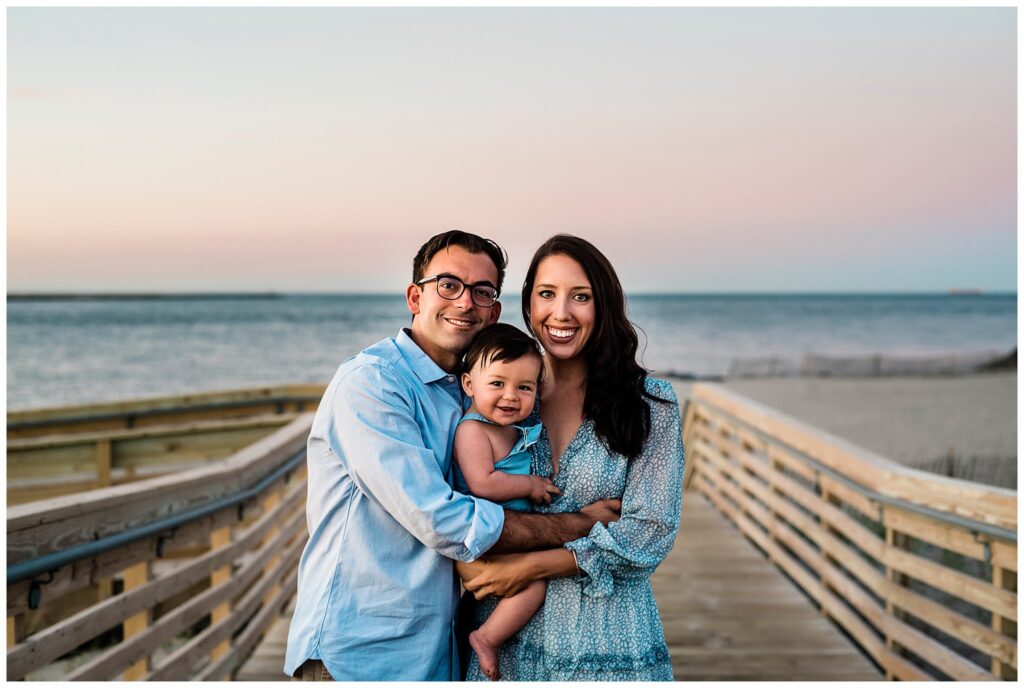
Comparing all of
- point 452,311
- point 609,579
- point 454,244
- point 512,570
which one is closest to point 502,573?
point 512,570

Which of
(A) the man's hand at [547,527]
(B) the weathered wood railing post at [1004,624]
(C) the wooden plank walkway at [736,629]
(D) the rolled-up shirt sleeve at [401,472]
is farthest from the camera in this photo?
(C) the wooden plank walkway at [736,629]

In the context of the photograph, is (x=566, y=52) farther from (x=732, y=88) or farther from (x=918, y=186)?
(x=918, y=186)

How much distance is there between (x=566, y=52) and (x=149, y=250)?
36.2 meters

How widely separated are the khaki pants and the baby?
372 mm

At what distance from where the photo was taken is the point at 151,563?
2951 millimetres

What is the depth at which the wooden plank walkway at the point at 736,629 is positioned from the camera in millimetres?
3965

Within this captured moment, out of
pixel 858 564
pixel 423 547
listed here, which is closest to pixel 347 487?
pixel 423 547

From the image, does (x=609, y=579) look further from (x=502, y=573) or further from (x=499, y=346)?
(x=499, y=346)

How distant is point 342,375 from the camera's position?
2088 mm

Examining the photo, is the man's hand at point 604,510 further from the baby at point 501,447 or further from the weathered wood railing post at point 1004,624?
the weathered wood railing post at point 1004,624

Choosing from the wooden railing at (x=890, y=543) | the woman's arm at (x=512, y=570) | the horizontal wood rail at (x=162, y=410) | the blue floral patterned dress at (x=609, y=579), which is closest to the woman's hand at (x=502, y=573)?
the woman's arm at (x=512, y=570)

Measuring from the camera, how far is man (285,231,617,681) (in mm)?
1954

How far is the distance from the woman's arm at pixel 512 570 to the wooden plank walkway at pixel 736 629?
2183 mm

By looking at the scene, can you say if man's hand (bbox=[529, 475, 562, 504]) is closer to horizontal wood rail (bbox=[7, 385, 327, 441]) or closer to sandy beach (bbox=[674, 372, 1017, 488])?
horizontal wood rail (bbox=[7, 385, 327, 441])
